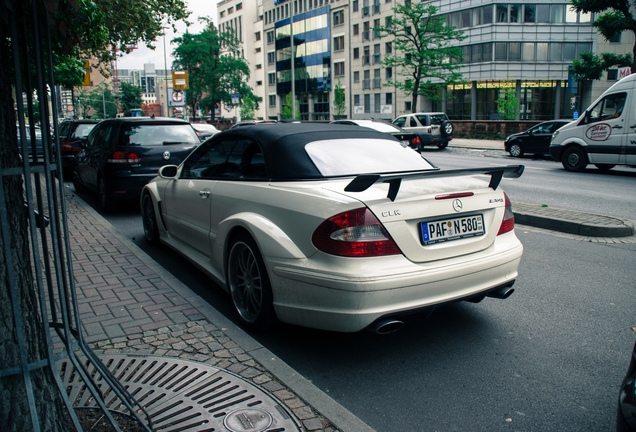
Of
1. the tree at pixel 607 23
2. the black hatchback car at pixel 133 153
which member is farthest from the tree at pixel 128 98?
the black hatchback car at pixel 133 153

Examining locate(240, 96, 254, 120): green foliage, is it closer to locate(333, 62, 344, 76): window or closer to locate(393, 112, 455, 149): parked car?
locate(333, 62, 344, 76): window

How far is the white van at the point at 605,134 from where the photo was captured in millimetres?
14914

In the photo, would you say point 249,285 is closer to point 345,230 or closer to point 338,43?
point 345,230

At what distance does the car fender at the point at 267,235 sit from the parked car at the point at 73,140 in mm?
12431

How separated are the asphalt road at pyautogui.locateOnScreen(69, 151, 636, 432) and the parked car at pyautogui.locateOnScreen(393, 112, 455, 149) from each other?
2353cm

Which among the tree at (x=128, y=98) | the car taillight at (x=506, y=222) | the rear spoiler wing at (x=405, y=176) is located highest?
the tree at (x=128, y=98)

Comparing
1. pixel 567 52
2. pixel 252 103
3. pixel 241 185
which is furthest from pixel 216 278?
pixel 252 103

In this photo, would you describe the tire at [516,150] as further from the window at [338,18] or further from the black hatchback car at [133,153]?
the window at [338,18]

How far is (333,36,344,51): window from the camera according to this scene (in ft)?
248

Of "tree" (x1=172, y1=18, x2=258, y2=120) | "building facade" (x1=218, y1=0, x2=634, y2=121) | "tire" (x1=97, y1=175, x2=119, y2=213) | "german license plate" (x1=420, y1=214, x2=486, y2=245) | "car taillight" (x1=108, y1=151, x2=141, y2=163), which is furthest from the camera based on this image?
"tree" (x1=172, y1=18, x2=258, y2=120)

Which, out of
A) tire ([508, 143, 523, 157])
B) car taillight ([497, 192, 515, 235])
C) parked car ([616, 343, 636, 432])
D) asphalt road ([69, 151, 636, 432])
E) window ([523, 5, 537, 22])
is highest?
window ([523, 5, 537, 22])

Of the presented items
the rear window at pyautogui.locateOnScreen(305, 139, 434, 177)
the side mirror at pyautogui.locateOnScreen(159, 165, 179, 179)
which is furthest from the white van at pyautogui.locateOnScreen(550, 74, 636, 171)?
the side mirror at pyautogui.locateOnScreen(159, 165, 179, 179)

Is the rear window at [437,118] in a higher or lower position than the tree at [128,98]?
lower

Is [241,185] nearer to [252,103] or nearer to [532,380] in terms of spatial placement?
[532,380]
